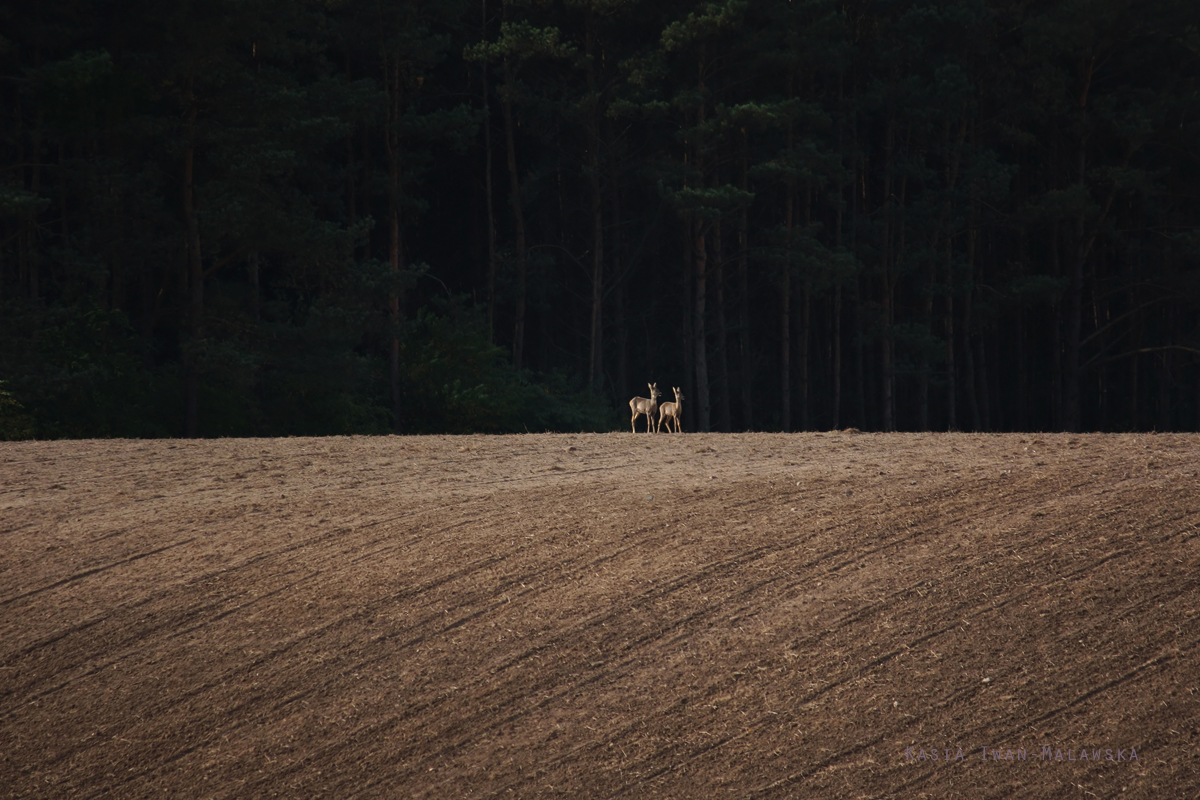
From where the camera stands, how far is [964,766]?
691 centimetres

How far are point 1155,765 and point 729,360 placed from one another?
45380mm

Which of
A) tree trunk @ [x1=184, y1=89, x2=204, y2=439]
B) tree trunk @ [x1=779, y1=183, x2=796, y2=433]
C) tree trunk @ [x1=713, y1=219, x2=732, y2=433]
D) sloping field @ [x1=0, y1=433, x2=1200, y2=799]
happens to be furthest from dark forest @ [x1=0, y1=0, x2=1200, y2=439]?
sloping field @ [x1=0, y1=433, x2=1200, y2=799]

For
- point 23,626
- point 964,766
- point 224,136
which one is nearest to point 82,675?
point 23,626

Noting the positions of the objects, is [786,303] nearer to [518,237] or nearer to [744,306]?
[744,306]

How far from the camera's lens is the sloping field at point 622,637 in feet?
23.5

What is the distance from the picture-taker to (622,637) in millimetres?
8586

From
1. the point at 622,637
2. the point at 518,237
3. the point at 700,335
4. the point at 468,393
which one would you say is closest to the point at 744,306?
the point at 700,335

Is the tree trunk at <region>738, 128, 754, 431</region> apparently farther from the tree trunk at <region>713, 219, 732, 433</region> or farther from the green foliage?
the green foliage

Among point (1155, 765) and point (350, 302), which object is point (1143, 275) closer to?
point (350, 302)

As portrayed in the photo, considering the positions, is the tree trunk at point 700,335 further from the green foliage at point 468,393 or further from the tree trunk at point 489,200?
the tree trunk at point 489,200

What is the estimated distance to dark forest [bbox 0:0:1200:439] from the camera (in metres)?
26.4

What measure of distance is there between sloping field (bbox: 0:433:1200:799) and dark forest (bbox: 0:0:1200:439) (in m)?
13.8

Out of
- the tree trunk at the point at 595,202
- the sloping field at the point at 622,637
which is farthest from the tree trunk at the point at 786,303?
the sloping field at the point at 622,637

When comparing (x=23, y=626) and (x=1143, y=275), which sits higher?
(x=1143, y=275)
